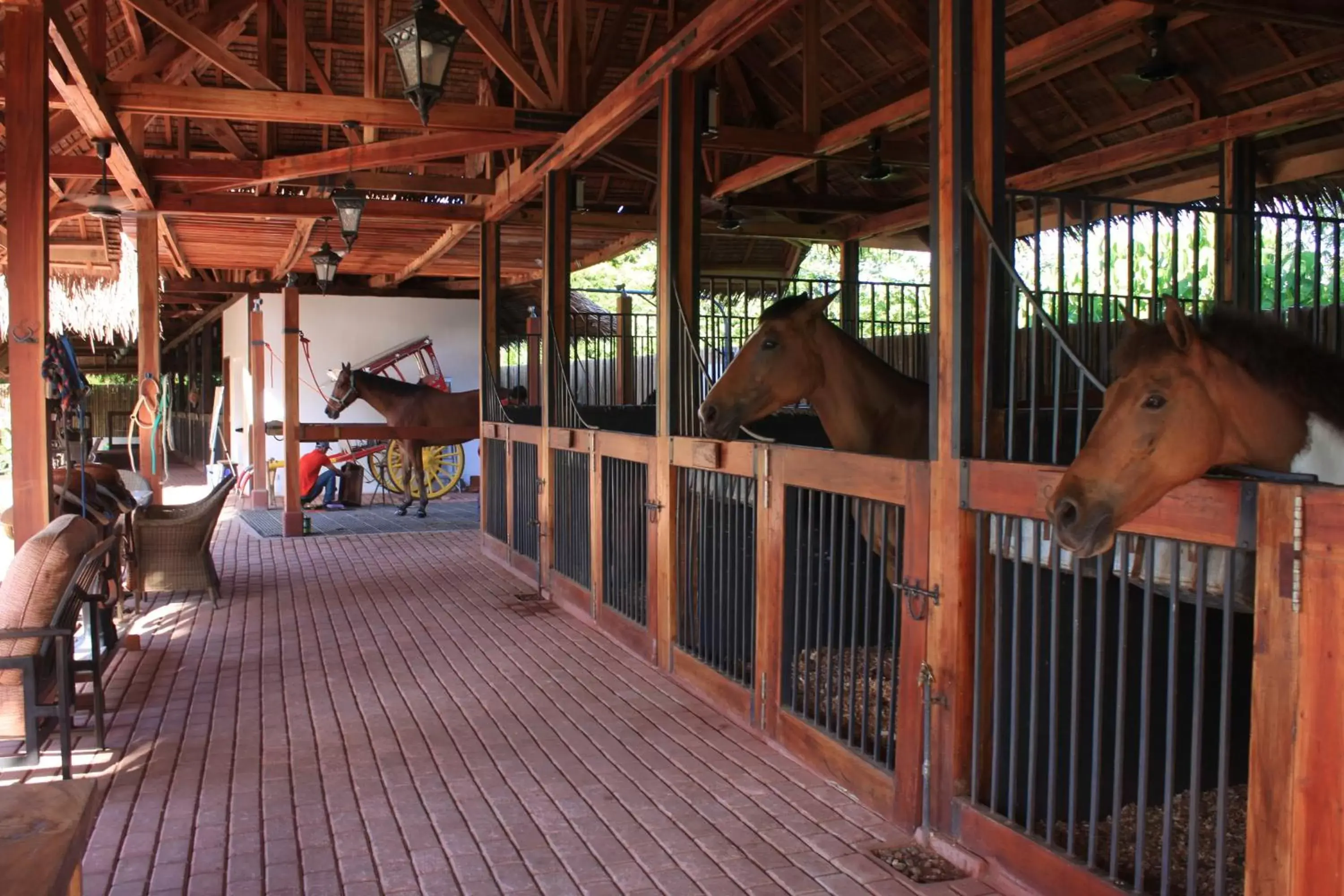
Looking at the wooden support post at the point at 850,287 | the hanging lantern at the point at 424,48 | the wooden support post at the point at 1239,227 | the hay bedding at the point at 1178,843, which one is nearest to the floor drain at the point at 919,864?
the hay bedding at the point at 1178,843

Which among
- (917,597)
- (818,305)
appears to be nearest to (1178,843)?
(917,597)

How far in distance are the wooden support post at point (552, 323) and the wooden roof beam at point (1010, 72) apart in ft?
5.20

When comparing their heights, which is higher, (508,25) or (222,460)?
(508,25)

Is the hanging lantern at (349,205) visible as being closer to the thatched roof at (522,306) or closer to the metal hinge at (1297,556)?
the metal hinge at (1297,556)

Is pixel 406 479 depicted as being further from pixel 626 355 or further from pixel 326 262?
pixel 626 355

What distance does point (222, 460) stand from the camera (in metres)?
16.8

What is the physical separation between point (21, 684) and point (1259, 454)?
3.94 m

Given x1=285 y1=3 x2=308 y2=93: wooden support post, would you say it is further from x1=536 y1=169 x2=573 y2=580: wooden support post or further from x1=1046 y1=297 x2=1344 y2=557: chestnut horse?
x1=1046 y1=297 x2=1344 y2=557: chestnut horse

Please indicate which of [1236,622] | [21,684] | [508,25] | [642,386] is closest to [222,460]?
[642,386]

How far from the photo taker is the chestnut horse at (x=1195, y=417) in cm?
203

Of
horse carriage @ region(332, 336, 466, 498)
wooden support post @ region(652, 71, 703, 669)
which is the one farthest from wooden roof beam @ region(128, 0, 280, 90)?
horse carriage @ region(332, 336, 466, 498)

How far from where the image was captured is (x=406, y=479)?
463 inches

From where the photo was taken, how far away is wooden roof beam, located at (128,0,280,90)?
216 inches

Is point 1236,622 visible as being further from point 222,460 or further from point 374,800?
point 222,460
